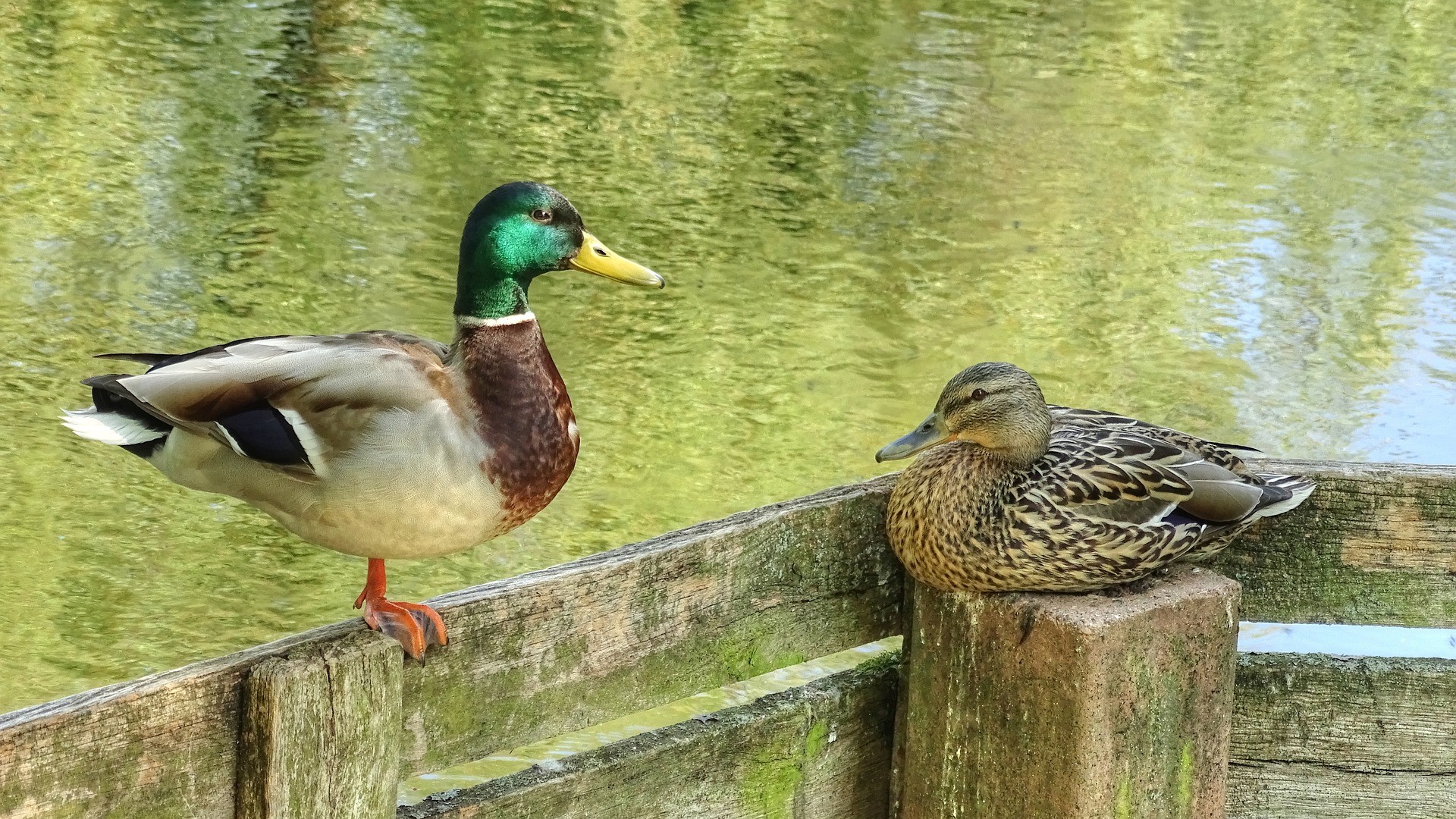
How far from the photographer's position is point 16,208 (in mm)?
6734

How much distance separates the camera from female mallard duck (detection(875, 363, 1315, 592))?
2438 mm

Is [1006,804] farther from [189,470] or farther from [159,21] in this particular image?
[159,21]

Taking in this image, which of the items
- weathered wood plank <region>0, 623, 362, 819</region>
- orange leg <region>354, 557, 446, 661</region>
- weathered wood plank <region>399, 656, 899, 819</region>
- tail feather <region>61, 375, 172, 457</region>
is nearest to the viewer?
weathered wood plank <region>0, 623, 362, 819</region>

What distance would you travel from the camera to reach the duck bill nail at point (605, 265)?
99.2 inches

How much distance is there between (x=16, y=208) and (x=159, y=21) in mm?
3189

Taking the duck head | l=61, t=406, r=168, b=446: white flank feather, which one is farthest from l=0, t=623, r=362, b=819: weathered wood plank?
the duck head

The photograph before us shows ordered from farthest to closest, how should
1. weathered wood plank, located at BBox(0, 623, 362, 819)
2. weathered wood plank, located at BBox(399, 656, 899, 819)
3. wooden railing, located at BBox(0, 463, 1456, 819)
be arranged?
weathered wood plank, located at BBox(399, 656, 899, 819) < wooden railing, located at BBox(0, 463, 1456, 819) < weathered wood plank, located at BBox(0, 623, 362, 819)

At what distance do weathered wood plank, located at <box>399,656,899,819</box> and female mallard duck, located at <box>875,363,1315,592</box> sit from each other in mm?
240

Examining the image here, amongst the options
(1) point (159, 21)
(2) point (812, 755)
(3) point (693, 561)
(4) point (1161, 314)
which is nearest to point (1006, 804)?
(2) point (812, 755)

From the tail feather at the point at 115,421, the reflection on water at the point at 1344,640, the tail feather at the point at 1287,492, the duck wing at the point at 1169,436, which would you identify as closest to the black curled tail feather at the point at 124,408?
the tail feather at the point at 115,421

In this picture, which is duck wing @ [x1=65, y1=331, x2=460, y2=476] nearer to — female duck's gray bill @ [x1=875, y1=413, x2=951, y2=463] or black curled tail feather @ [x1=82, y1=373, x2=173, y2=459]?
black curled tail feather @ [x1=82, y1=373, x2=173, y2=459]

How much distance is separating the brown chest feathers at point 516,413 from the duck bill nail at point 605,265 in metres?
0.16

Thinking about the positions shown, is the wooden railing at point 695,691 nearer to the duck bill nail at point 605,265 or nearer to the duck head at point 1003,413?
the duck head at point 1003,413

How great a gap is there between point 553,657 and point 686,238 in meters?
5.14
